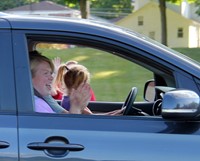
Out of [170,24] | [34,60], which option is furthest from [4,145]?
[170,24]

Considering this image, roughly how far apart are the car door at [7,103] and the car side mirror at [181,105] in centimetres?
85

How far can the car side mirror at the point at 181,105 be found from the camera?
304 cm

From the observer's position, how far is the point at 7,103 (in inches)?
123

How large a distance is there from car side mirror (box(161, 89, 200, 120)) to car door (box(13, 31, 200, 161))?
0.11m

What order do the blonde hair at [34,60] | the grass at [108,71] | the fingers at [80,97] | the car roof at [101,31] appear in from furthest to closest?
the grass at [108,71]
the fingers at [80,97]
the blonde hair at [34,60]
the car roof at [101,31]

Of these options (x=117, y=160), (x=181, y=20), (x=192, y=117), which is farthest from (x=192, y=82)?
(x=181, y=20)

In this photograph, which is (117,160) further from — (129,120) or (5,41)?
(5,41)

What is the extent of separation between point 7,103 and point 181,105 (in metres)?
0.99

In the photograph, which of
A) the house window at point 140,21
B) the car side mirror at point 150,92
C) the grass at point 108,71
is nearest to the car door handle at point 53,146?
the car side mirror at point 150,92

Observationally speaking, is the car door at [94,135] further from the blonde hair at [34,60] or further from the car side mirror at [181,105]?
the blonde hair at [34,60]

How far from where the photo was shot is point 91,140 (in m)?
3.07

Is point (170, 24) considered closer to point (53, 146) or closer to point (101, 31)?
point (101, 31)

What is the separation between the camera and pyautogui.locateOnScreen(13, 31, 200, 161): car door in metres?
3.03

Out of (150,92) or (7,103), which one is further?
(150,92)
